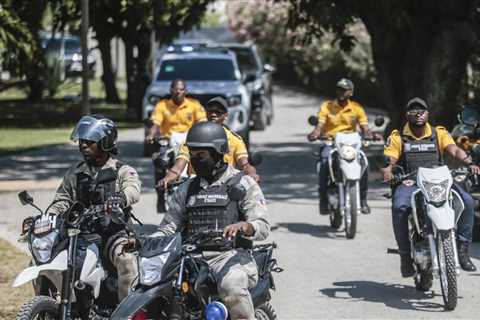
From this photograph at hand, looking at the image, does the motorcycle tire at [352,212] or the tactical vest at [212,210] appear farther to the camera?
the motorcycle tire at [352,212]

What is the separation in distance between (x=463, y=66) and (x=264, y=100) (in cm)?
1003

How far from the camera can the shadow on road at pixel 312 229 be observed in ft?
46.4

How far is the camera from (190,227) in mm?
7469

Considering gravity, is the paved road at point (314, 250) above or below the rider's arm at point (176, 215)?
below

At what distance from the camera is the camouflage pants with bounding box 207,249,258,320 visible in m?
7.02

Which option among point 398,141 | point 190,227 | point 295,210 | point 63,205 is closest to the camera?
point 190,227

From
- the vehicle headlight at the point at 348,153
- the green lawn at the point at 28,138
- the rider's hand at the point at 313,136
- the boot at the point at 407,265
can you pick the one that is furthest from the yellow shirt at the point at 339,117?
the green lawn at the point at 28,138

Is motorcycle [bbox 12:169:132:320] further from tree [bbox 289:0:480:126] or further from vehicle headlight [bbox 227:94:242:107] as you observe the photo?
vehicle headlight [bbox 227:94:242:107]

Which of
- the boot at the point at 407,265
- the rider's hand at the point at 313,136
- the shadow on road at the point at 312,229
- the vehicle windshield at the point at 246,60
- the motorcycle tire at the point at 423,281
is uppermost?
the rider's hand at the point at 313,136

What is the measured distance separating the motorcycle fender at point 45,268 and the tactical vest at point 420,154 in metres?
4.09

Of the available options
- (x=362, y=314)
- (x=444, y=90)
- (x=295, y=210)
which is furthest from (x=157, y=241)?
(x=444, y=90)

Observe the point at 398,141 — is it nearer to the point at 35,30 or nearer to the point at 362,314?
the point at 362,314

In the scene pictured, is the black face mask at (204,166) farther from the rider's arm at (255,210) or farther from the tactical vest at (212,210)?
the rider's arm at (255,210)

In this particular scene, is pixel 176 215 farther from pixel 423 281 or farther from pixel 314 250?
pixel 314 250
